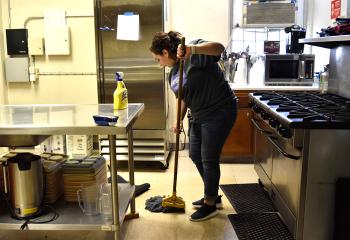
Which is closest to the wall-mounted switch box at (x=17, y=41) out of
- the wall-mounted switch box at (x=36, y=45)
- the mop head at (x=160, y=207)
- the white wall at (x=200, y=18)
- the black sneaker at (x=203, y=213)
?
the wall-mounted switch box at (x=36, y=45)

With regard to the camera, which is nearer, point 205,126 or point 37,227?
point 37,227

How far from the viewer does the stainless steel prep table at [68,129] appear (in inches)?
73.8

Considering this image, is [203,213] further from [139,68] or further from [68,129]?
[139,68]

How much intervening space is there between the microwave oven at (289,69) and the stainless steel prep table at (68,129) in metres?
1.95

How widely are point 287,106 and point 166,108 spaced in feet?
5.76

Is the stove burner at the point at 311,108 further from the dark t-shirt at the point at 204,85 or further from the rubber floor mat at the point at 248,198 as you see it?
the rubber floor mat at the point at 248,198

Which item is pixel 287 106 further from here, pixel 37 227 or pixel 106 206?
pixel 37 227

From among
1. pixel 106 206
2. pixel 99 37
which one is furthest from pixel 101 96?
pixel 106 206

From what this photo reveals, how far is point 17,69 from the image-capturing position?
4500 millimetres

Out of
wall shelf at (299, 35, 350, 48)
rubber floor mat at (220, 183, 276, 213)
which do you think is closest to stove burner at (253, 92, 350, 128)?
wall shelf at (299, 35, 350, 48)

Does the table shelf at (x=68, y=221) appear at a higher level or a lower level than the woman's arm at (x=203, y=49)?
lower

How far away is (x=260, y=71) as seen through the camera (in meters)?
4.63

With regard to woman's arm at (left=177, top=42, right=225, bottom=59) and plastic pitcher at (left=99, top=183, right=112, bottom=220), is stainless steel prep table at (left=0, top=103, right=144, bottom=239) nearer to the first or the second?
plastic pitcher at (left=99, top=183, right=112, bottom=220)

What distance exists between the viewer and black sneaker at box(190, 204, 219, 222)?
275cm
